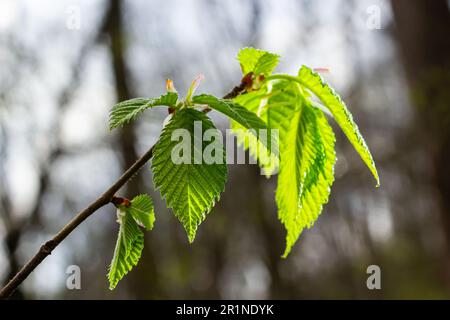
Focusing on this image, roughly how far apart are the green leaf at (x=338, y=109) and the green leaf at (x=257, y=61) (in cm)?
3

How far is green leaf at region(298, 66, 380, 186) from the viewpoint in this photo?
1.40 ft

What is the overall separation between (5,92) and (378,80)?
8002 mm

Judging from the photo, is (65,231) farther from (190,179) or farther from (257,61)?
(257,61)

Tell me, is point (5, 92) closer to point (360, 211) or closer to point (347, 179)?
point (347, 179)

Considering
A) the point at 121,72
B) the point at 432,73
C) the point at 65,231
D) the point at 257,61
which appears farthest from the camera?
the point at 121,72

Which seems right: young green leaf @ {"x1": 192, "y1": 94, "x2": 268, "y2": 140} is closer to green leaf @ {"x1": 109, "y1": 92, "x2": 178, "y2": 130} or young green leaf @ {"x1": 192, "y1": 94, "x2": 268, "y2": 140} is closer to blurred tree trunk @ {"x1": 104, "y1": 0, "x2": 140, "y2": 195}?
green leaf @ {"x1": 109, "y1": 92, "x2": 178, "y2": 130}

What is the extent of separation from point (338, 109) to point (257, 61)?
10cm

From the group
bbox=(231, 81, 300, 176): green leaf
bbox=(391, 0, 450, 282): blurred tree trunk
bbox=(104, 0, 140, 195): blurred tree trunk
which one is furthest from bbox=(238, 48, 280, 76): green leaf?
bbox=(104, 0, 140, 195): blurred tree trunk

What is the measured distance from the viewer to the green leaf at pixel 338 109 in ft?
1.40

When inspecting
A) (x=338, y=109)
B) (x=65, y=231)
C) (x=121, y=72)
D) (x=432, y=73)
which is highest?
(x=121, y=72)

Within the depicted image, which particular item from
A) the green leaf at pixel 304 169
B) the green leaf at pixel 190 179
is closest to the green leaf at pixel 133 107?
the green leaf at pixel 190 179

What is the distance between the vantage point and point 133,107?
1.33ft

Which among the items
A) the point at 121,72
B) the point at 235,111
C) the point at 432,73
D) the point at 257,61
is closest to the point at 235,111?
the point at 235,111
